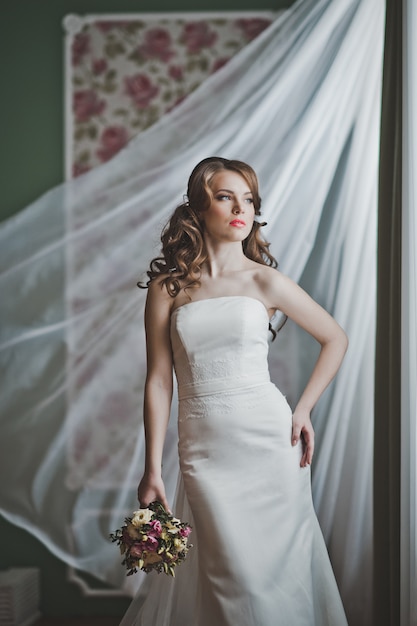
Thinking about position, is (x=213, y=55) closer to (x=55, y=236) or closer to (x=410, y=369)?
(x=55, y=236)

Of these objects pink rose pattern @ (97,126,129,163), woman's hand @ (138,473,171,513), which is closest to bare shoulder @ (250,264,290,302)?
woman's hand @ (138,473,171,513)

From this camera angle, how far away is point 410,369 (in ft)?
8.29

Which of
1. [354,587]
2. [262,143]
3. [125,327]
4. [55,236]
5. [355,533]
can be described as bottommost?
[354,587]

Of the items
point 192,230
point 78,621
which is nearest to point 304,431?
point 192,230

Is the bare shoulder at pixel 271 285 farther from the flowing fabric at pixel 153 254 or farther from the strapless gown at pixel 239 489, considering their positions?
the flowing fabric at pixel 153 254

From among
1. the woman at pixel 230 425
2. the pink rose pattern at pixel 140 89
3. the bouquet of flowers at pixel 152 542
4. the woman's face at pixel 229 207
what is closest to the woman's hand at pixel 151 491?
the woman at pixel 230 425

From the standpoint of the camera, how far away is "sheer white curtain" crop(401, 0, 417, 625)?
2.48m

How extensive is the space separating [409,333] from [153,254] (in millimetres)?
1161

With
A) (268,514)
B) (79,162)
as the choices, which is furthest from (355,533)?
(79,162)

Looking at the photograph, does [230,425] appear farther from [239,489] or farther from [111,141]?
[111,141]

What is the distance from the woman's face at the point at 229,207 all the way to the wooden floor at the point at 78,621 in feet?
6.61

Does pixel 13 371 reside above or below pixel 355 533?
above

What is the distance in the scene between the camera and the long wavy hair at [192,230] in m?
2.45

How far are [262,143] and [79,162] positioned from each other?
1.14 m
